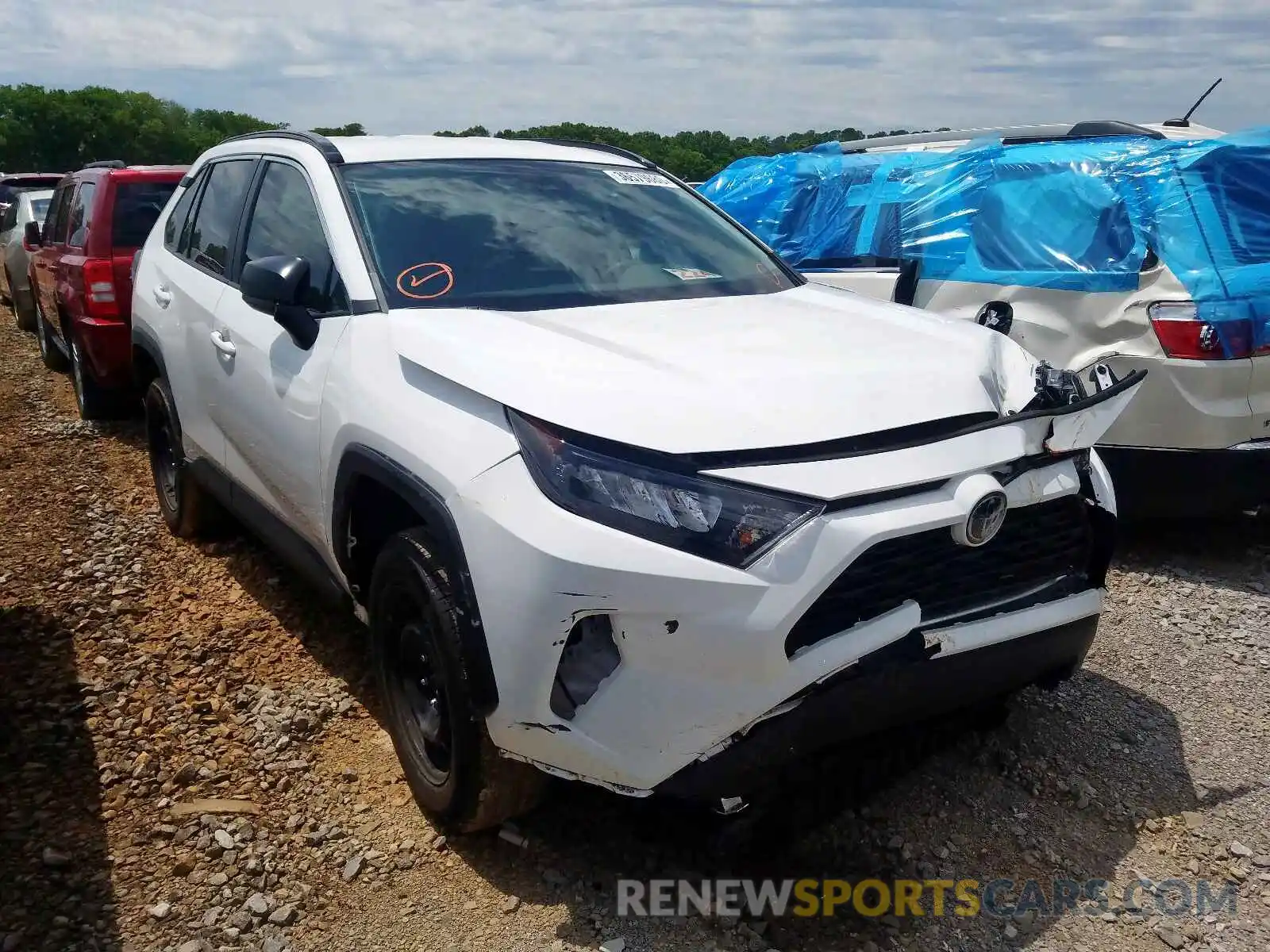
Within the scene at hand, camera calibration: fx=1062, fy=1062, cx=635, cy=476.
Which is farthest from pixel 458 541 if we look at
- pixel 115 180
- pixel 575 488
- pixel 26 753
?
pixel 115 180

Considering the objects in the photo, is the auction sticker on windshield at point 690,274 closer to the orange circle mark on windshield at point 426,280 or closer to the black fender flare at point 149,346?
the orange circle mark on windshield at point 426,280

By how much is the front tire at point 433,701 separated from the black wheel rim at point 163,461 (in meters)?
2.52

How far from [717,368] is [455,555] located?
30.0 inches

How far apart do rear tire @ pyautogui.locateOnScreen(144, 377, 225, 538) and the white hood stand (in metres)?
2.31

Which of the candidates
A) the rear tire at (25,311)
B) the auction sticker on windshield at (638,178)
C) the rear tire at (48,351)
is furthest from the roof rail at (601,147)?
the rear tire at (25,311)

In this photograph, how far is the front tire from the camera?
2.56 m

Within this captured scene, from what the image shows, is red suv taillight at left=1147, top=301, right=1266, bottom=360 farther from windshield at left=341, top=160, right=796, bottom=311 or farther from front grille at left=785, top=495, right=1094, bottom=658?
front grille at left=785, top=495, right=1094, bottom=658

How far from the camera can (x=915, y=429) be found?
8.03 feet

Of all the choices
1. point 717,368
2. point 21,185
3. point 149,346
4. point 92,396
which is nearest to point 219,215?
point 149,346

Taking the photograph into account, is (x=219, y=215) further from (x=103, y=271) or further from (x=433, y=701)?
(x=103, y=271)

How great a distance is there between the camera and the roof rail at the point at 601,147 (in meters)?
4.32

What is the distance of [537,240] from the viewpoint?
3447 mm

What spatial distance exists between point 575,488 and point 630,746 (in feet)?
1.87

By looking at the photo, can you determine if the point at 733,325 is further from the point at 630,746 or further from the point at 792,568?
the point at 630,746
